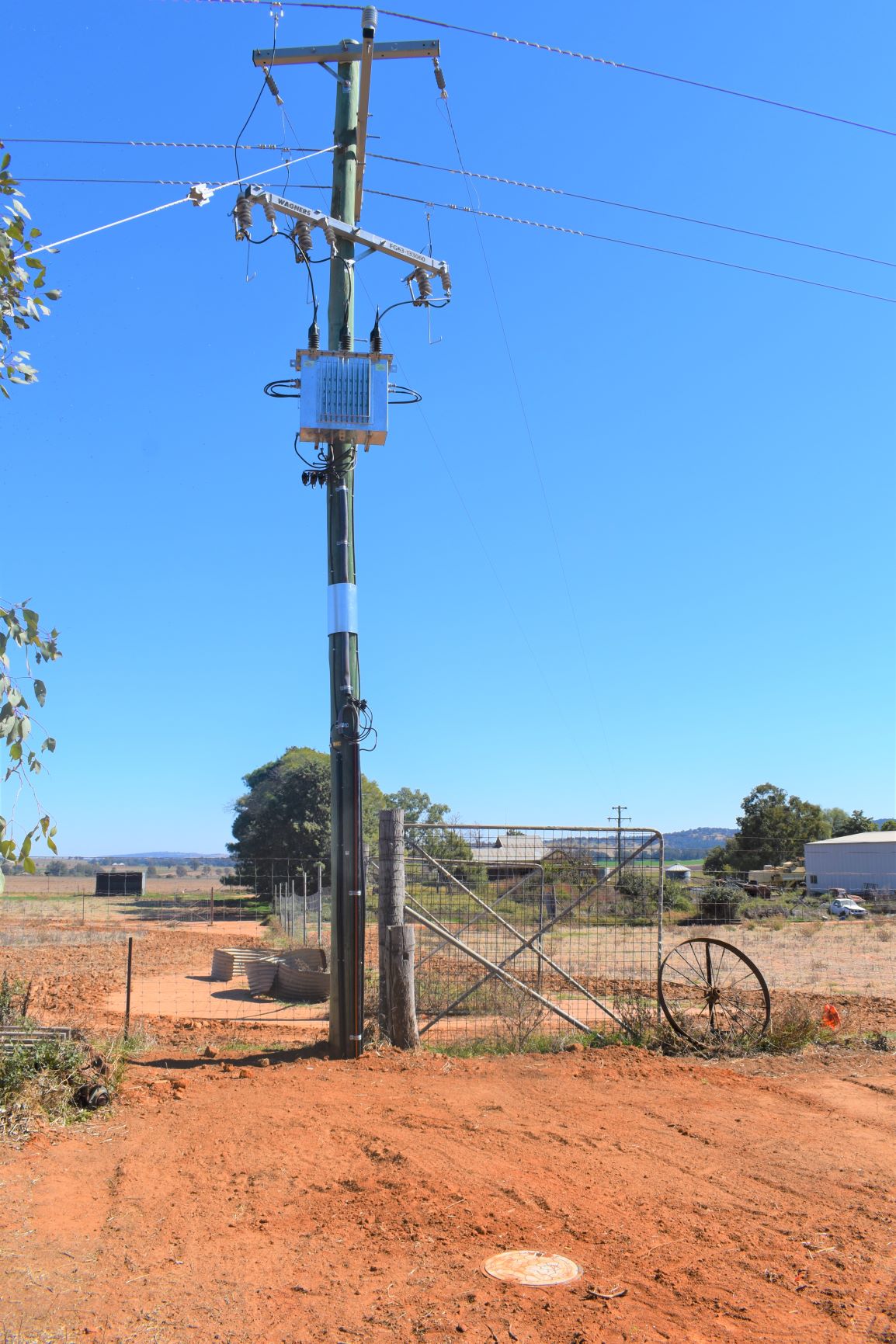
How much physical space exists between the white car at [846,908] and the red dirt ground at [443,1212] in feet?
99.4

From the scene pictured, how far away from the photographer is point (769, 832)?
66188 mm

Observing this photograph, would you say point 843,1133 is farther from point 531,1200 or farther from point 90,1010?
point 90,1010

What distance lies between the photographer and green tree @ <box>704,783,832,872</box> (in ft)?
209

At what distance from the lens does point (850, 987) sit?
56.8 ft

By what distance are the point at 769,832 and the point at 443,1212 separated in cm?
6437

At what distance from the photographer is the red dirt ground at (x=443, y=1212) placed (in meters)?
4.46

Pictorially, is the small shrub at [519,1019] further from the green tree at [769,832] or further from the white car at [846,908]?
the green tree at [769,832]

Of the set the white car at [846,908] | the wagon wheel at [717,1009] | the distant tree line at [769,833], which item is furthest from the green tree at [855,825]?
the wagon wheel at [717,1009]

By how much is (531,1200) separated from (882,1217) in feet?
6.60

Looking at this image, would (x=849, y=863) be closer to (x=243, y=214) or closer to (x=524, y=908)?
(x=524, y=908)

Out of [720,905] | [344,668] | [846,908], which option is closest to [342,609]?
[344,668]

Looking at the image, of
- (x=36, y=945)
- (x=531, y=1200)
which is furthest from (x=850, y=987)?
(x=36, y=945)

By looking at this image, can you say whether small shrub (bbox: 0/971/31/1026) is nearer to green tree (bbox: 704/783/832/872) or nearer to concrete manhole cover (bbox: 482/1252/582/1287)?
concrete manhole cover (bbox: 482/1252/582/1287)

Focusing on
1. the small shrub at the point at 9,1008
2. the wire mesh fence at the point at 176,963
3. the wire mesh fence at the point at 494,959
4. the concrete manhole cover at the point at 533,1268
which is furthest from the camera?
the wire mesh fence at the point at 176,963
